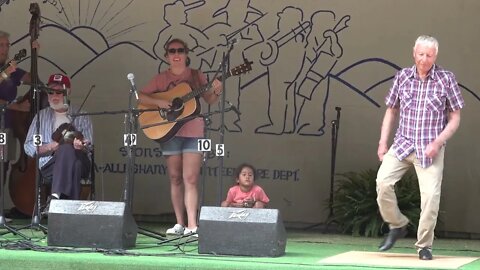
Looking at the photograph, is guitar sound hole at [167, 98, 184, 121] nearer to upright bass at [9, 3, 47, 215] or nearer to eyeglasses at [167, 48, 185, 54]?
eyeglasses at [167, 48, 185, 54]

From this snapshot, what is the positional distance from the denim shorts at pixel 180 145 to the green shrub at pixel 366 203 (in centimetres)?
135

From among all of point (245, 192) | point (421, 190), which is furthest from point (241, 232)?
point (245, 192)

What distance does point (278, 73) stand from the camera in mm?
8188

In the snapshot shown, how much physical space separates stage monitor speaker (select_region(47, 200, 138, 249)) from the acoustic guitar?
82 cm

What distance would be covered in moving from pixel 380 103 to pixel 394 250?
5.65ft

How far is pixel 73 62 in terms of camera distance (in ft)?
28.0

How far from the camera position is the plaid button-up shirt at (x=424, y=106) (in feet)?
18.7

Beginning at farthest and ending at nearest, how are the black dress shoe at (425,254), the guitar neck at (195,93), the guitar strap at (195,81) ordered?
the guitar strap at (195,81)
the guitar neck at (195,93)
the black dress shoe at (425,254)

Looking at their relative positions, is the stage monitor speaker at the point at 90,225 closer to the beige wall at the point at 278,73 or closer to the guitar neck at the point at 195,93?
the guitar neck at the point at 195,93

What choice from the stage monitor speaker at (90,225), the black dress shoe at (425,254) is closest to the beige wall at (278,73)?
the stage monitor speaker at (90,225)

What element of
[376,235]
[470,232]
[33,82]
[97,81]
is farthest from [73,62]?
[470,232]

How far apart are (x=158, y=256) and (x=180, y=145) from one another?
4.47 feet

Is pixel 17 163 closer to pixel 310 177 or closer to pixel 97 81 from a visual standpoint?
pixel 97 81

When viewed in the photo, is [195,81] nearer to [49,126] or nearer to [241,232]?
[49,126]
